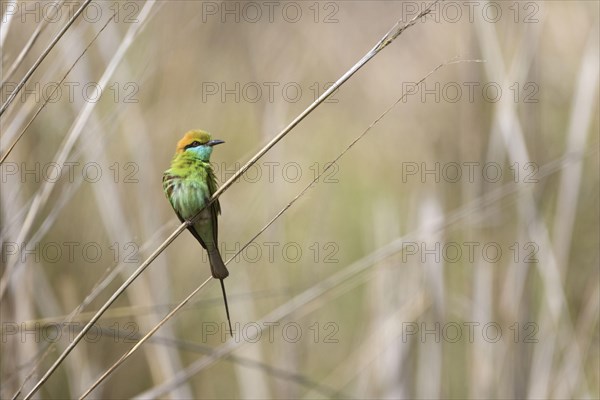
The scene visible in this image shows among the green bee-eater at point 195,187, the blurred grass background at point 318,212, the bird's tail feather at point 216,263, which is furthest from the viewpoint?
the blurred grass background at point 318,212

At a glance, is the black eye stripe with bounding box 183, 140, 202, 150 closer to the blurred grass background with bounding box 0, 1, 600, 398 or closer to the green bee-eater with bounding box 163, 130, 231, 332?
the green bee-eater with bounding box 163, 130, 231, 332

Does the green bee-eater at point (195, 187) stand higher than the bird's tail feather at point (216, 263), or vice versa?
the green bee-eater at point (195, 187)

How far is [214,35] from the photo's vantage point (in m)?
4.17

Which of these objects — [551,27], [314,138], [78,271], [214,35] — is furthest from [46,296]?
[551,27]

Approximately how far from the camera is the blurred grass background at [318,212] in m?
2.85

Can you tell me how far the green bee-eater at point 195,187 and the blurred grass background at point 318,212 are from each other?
0.23m

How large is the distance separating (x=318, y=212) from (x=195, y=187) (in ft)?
3.95

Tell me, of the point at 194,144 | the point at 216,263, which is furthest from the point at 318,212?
the point at 216,263

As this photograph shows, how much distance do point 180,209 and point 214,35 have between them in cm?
186

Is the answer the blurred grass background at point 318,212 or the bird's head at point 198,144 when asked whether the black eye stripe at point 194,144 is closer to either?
the bird's head at point 198,144

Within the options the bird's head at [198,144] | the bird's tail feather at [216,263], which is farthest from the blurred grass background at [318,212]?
the bird's head at [198,144]

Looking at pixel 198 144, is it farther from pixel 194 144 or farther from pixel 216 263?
pixel 216 263

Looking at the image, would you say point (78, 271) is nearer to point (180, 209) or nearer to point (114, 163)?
point (114, 163)

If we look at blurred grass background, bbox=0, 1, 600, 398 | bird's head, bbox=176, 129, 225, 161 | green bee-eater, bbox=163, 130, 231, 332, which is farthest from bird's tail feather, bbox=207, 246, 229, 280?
bird's head, bbox=176, 129, 225, 161
